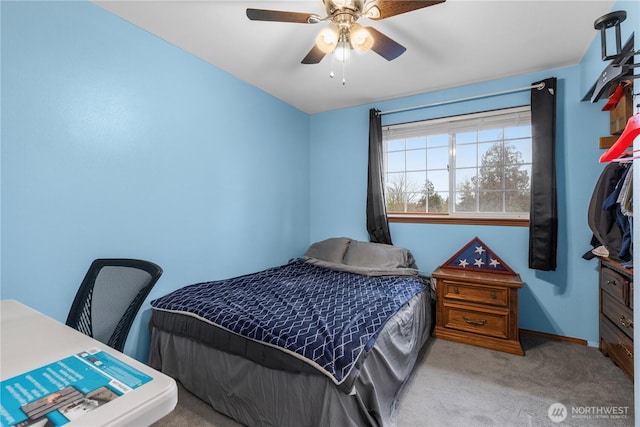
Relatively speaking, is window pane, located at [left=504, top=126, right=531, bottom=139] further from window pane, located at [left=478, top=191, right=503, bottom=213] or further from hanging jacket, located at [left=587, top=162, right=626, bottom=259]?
hanging jacket, located at [left=587, top=162, right=626, bottom=259]

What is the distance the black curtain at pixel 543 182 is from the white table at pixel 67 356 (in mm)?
2993

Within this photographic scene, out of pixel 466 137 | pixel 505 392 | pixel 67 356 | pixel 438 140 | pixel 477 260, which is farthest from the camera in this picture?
pixel 438 140

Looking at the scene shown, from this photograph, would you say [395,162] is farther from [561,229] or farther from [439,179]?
[561,229]

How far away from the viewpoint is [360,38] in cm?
164

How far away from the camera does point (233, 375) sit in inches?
67.2

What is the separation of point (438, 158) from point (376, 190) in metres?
0.76

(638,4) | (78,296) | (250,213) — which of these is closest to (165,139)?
(250,213)

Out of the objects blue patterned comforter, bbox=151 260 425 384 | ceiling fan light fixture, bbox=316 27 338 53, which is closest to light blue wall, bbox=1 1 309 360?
blue patterned comforter, bbox=151 260 425 384

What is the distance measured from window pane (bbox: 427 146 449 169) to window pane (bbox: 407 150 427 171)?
54 millimetres

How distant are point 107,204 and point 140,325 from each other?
3.01ft

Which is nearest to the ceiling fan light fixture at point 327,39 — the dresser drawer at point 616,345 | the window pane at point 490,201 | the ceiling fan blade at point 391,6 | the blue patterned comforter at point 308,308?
the ceiling fan blade at point 391,6

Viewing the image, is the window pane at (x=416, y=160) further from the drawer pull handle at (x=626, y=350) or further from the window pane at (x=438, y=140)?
the drawer pull handle at (x=626, y=350)

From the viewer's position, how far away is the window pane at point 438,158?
10.6 feet

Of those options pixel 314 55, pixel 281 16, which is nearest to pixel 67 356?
pixel 281 16
